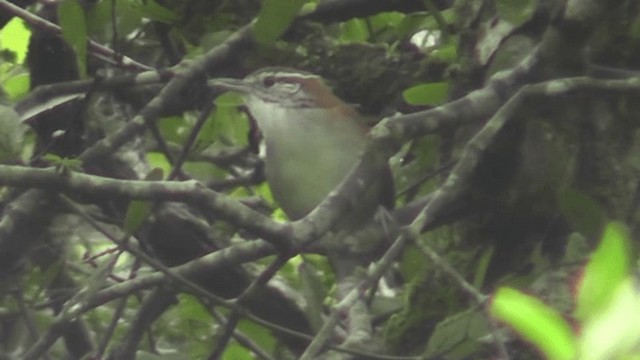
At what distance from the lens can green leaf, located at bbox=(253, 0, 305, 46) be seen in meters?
1.93

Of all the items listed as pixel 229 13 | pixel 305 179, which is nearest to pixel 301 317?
pixel 305 179

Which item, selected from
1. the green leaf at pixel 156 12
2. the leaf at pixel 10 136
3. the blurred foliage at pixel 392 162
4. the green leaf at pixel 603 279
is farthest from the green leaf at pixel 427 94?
the green leaf at pixel 603 279

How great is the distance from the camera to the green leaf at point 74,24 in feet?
6.52

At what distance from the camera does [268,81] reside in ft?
8.78

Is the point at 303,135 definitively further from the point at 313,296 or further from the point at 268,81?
the point at 313,296

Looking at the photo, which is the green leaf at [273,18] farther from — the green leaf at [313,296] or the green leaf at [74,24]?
the green leaf at [313,296]

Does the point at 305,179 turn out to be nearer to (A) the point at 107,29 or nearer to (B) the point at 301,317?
(B) the point at 301,317

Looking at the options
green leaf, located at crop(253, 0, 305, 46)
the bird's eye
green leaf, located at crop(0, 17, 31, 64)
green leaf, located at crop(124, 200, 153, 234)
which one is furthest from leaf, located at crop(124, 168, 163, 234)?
green leaf, located at crop(0, 17, 31, 64)

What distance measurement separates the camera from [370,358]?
2029 mm

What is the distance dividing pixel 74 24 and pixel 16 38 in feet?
2.49

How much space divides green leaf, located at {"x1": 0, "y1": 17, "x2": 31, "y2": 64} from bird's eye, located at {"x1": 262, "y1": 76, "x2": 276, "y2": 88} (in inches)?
20.5

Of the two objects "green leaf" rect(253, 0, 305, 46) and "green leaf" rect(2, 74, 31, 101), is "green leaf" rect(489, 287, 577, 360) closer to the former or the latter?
"green leaf" rect(253, 0, 305, 46)

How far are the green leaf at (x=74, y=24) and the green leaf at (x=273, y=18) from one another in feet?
0.92

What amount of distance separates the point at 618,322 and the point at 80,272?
2.13 m
